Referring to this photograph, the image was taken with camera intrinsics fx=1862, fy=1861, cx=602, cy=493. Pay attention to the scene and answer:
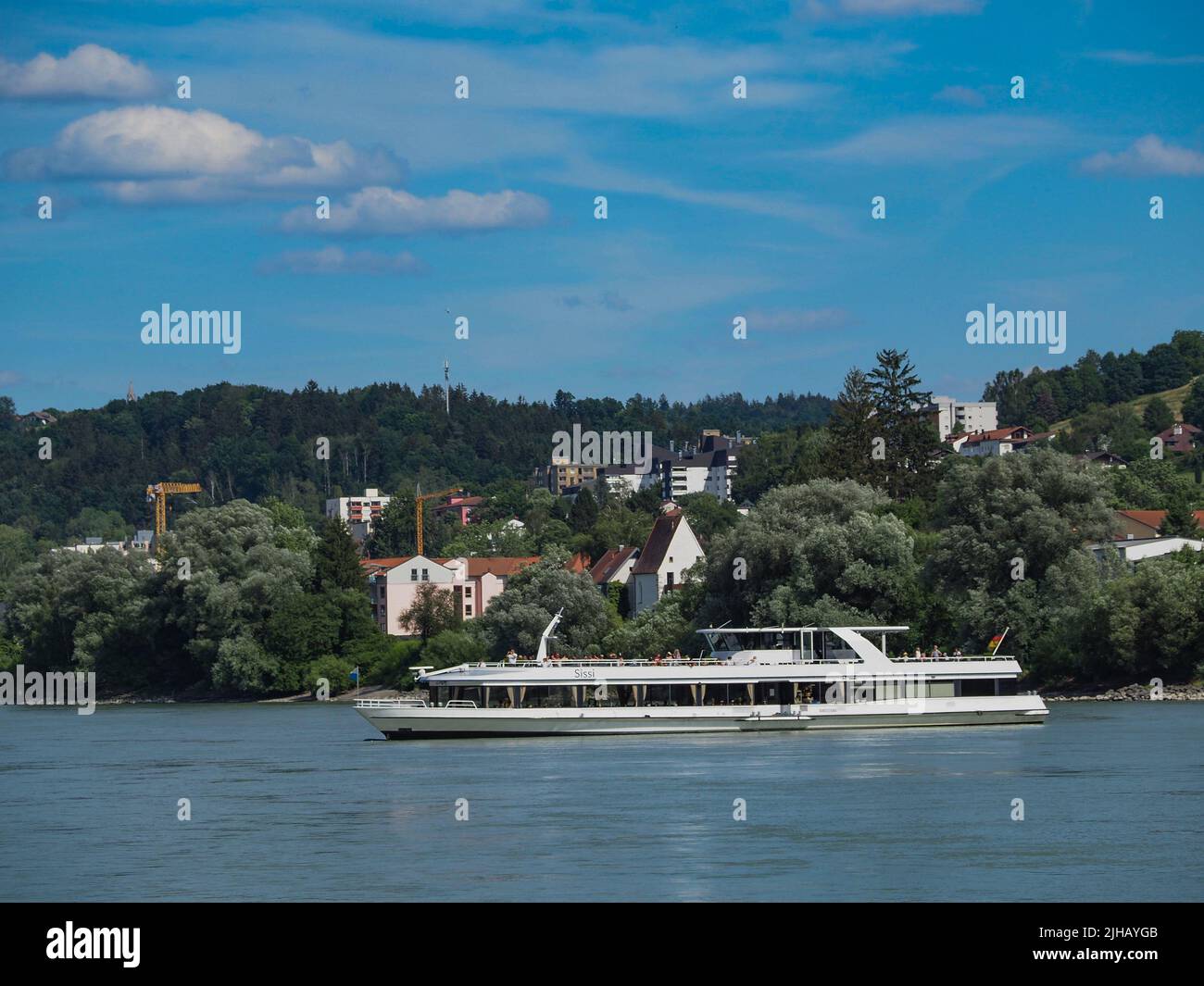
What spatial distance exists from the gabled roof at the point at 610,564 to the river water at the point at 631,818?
6636 cm

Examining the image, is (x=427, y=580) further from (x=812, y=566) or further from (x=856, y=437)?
(x=812, y=566)

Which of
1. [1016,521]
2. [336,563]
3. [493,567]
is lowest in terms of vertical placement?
[493,567]

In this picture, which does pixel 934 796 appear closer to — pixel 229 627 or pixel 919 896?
pixel 919 896

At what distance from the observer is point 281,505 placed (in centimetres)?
14925

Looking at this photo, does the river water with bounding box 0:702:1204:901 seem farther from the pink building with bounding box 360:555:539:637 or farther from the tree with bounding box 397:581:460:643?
the pink building with bounding box 360:555:539:637

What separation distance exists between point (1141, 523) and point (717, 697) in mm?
50212

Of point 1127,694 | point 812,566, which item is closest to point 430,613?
point 812,566

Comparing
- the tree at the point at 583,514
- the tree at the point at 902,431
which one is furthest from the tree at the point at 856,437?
the tree at the point at 583,514

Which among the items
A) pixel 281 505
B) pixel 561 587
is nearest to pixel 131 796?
pixel 561 587

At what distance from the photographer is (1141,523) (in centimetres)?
10475

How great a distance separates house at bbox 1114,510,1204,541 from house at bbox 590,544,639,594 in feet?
106

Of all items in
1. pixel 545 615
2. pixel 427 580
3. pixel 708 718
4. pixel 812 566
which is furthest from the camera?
pixel 427 580

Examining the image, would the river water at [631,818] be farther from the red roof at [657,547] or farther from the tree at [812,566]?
the red roof at [657,547]

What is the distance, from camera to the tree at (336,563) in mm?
109062
